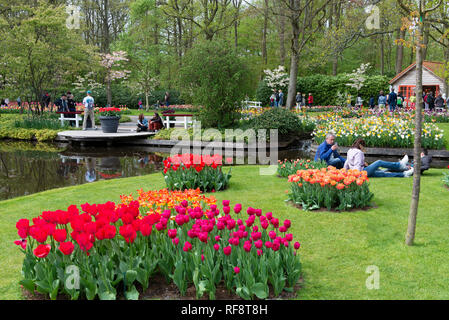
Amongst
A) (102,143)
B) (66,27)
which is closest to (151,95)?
(66,27)

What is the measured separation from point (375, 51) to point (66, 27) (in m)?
33.4

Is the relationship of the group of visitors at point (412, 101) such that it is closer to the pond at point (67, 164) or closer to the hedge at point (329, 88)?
the hedge at point (329, 88)

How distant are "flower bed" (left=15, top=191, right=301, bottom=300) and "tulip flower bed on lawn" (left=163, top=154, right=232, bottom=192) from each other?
4.09m

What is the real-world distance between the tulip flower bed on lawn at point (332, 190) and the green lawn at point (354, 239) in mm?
200

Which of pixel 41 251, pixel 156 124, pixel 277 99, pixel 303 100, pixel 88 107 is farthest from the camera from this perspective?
pixel 277 99

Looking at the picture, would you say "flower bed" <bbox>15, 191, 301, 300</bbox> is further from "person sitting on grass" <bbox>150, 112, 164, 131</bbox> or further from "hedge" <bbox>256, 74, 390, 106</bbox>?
"hedge" <bbox>256, 74, 390, 106</bbox>

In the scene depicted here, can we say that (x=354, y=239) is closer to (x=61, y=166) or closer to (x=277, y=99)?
(x=61, y=166)

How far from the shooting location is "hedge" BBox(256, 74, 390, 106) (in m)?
33.9

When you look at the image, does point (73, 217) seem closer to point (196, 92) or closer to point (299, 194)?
point (299, 194)

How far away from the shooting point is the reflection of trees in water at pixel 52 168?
35.0 feet

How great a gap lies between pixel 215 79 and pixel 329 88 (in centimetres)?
1942

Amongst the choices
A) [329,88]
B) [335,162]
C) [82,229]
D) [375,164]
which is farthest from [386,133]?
[329,88]

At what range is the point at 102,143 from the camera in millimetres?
19359

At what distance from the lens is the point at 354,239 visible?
520 centimetres
